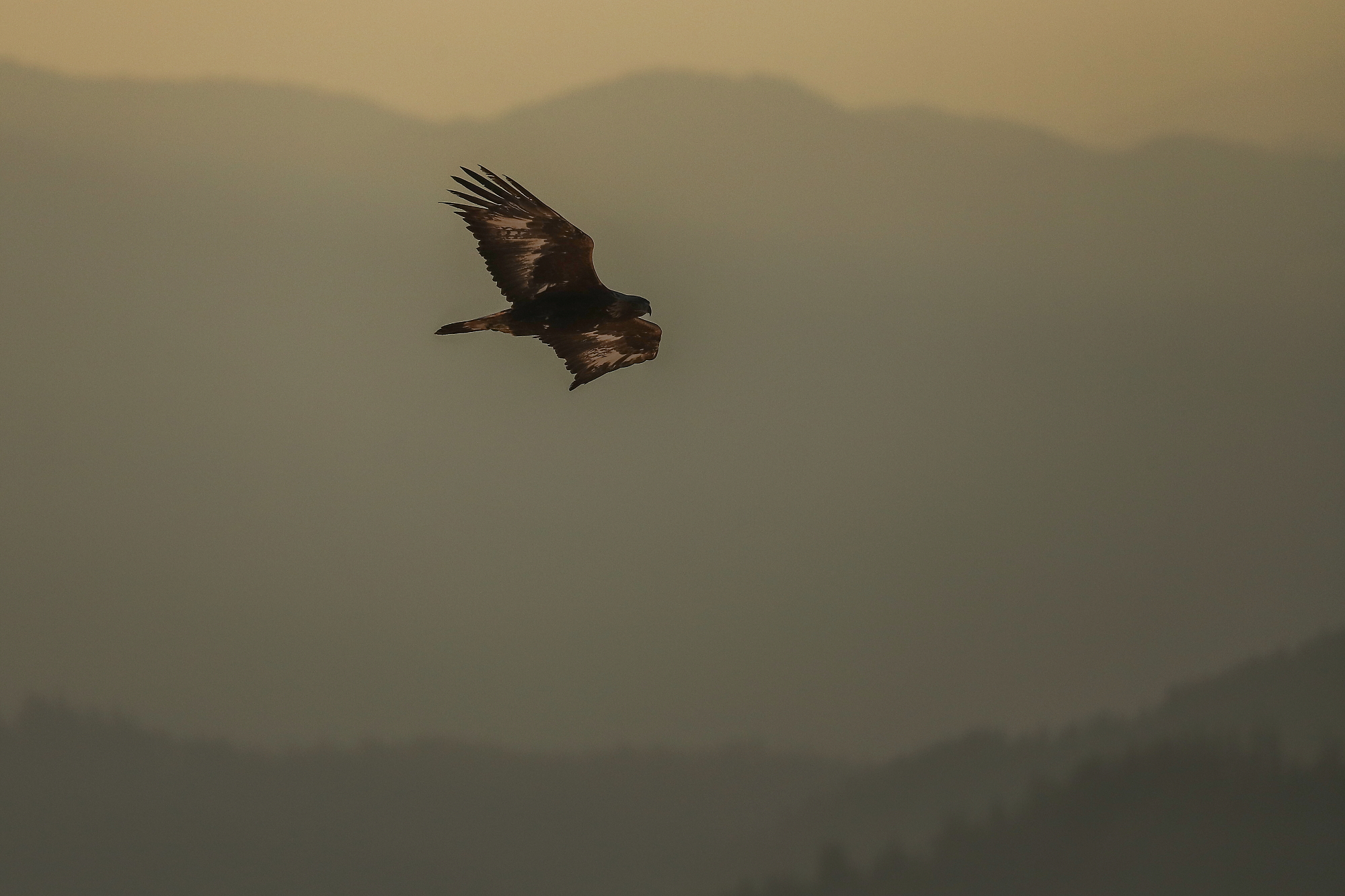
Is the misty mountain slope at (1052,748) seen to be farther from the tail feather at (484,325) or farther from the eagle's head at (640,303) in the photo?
the tail feather at (484,325)

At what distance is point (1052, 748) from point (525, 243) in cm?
652

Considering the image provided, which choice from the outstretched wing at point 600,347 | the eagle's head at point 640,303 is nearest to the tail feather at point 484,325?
the outstretched wing at point 600,347

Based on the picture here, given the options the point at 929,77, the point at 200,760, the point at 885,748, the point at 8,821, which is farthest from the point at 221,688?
the point at 929,77

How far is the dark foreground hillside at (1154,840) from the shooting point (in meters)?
10.1

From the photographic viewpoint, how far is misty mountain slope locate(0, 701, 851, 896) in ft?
29.0

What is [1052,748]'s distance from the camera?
10.1 m

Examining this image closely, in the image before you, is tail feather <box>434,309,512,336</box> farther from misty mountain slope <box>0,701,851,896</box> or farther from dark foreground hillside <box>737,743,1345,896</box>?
dark foreground hillside <box>737,743,1345,896</box>

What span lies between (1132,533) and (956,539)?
147cm

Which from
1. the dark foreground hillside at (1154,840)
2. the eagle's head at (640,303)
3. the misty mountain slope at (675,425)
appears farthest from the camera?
the dark foreground hillside at (1154,840)

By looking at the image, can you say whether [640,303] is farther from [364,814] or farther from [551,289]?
[364,814]

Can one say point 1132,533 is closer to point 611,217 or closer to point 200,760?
point 611,217

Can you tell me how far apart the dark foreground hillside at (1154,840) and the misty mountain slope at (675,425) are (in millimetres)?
875

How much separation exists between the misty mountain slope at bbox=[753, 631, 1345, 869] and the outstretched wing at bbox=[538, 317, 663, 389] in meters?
4.89

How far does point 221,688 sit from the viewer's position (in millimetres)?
8953
